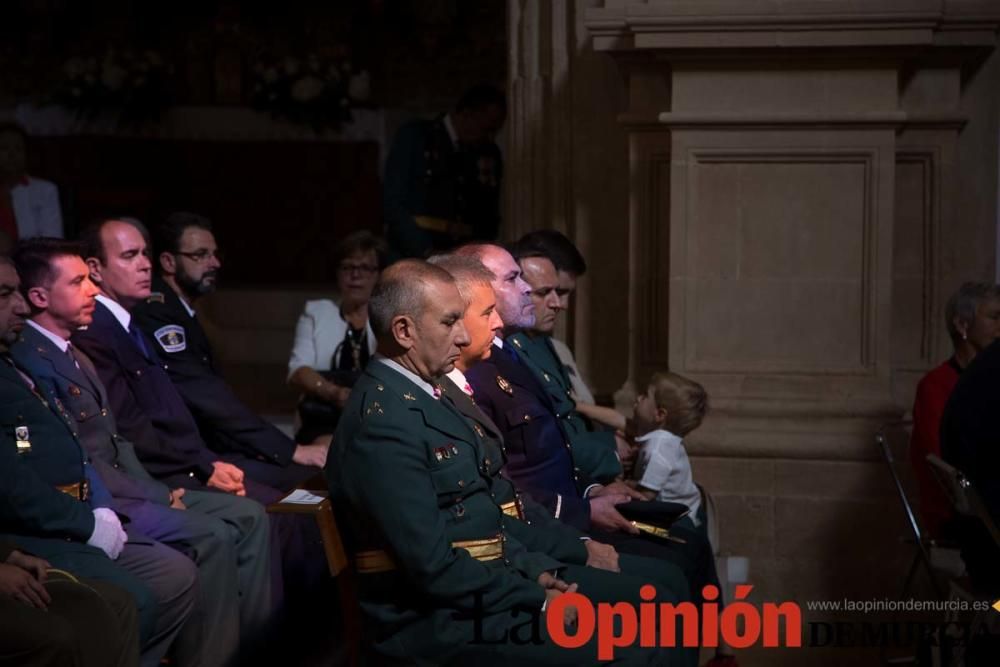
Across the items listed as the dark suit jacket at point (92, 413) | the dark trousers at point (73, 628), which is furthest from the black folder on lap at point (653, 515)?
the dark trousers at point (73, 628)

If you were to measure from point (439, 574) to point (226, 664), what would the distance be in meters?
1.62

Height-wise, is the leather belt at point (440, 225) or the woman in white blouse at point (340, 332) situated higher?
the leather belt at point (440, 225)

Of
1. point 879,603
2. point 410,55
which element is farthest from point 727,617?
point 410,55

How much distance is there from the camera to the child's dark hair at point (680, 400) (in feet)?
18.7

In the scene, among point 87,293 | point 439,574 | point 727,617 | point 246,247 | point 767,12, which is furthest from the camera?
point 246,247

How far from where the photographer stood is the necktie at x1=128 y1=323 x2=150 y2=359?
219 inches

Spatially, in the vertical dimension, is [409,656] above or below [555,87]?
below

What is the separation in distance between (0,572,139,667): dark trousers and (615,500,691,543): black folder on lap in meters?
1.66

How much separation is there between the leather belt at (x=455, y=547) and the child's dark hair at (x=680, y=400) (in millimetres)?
1888

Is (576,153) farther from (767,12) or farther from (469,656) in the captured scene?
(469,656)

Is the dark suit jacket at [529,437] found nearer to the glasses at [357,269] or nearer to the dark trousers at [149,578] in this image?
the dark trousers at [149,578]

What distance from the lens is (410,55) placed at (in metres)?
13.1

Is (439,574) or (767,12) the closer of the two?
(439,574)

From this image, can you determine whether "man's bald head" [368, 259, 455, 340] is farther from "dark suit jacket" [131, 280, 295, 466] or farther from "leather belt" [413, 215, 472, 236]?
"leather belt" [413, 215, 472, 236]
